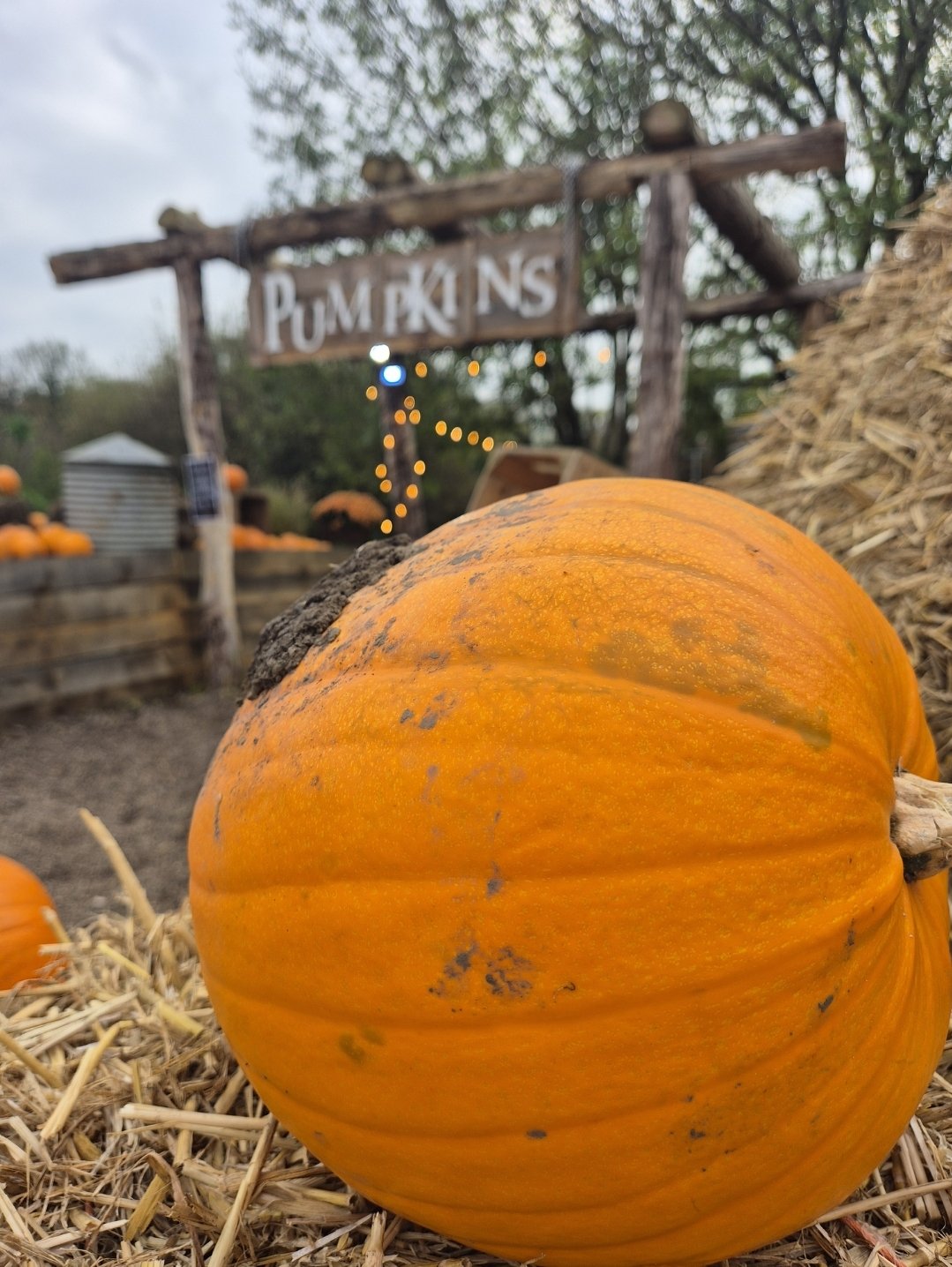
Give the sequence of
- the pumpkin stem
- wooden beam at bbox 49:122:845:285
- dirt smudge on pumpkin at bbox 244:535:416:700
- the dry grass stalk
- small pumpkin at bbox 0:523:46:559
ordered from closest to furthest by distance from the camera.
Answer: the pumpkin stem → the dry grass stalk → dirt smudge on pumpkin at bbox 244:535:416:700 → wooden beam at bbox 49:122:845:285 → small pumpkin at bbox 0:523:46:559

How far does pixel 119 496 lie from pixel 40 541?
2.29 ft

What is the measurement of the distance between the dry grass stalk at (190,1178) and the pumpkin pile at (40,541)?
539 centimetres

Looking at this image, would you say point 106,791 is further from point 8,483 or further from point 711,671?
point 8,483

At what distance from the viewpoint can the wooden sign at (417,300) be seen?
4.65 m

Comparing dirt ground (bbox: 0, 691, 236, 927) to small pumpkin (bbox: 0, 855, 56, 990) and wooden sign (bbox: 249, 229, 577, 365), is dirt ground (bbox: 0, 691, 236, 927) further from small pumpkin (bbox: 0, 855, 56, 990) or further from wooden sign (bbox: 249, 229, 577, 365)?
wooden sign (bbox: 249, 229, 577, 365)

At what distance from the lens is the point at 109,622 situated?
654cm

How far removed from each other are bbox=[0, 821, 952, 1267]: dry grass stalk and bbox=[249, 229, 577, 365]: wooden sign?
3.97 meters

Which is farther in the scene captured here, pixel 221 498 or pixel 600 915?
pixel 221 498

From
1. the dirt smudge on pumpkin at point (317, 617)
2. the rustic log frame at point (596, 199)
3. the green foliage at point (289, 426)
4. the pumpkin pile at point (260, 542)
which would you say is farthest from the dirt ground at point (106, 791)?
the green foliage at point (289, 426)

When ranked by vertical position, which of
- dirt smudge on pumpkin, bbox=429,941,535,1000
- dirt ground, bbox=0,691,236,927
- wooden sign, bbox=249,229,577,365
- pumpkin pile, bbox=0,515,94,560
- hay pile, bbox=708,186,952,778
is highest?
wooden sign, bbox=249,229,577,365

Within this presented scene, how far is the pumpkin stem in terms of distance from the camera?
980 millimetres

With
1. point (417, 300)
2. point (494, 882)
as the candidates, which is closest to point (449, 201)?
point (417, 300)

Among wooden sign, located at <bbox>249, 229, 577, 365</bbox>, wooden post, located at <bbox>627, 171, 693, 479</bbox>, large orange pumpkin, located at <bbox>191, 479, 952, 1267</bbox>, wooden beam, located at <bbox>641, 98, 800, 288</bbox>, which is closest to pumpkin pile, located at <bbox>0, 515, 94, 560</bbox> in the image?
wooden sign, located at <bbox>249, 229, 577, 365</bbox>

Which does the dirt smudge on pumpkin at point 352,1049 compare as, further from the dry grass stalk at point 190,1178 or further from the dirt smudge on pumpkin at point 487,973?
the dry grass stalk at point 190,1178
